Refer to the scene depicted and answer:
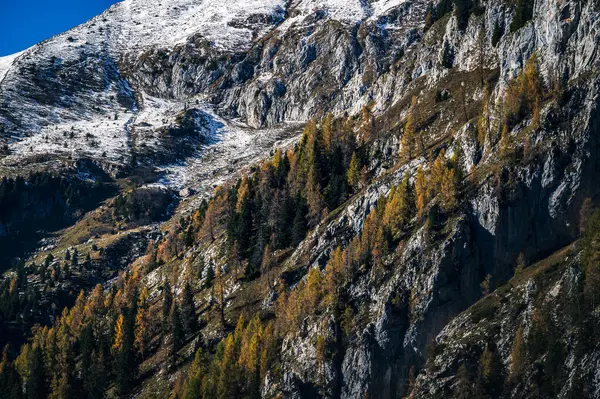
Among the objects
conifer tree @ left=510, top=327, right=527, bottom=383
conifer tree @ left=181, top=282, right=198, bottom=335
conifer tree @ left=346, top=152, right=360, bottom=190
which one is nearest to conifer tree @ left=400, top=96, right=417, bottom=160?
conifer tree @ left=346, top=152, right=360, bottom=190

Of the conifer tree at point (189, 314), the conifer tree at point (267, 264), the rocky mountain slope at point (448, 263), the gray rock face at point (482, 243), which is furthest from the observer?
the conifer tree at point (267, 264)

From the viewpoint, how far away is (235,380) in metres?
115

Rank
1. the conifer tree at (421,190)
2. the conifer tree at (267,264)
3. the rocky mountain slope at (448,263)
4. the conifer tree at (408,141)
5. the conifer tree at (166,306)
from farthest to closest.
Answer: the conifer tree at (166,306) < the conifer tree at (408,141) < the conifer tree at (267,264) < the conifer tree at (421,190) < the rocky mountain slope at (448,263)

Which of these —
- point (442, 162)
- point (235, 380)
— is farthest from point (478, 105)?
point (235, 380)

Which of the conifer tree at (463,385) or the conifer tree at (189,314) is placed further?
the conifer tree at (189,314)

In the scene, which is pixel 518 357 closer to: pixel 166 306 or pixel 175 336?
pixel 175 336

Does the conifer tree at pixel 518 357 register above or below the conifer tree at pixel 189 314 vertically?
below

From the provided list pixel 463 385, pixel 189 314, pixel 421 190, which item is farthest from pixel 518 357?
pixel 189 314

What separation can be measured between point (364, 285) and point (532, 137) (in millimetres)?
40444

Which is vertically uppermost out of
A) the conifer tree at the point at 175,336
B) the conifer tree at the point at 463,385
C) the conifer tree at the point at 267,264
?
the conifer tree at the point at 267,264

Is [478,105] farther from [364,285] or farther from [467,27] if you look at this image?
[364,285]

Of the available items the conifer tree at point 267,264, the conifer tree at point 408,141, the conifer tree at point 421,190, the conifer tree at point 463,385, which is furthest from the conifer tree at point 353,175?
the conifer tree at point 463,385

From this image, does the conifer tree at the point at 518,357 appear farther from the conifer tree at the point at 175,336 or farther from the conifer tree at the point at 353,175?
the conifer tree at the point at 353,175

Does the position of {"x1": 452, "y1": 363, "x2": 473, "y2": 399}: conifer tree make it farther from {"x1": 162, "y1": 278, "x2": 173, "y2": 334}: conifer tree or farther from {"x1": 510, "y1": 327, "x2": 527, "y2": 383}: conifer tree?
{"x1": 162, "y1": 278, "x2": 173, "y2": 334}: conifer tree
